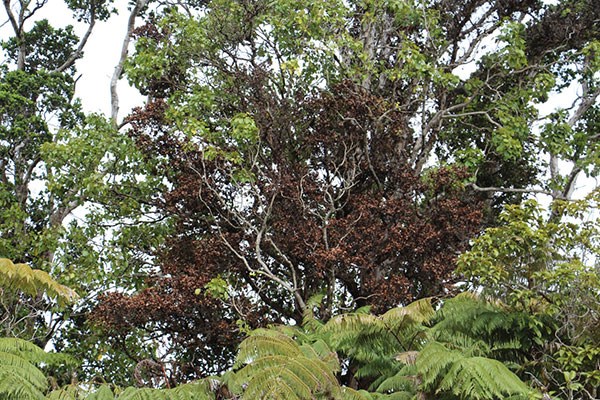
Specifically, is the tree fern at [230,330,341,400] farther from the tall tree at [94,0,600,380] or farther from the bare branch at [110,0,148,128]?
the bare branch at [110,0,148,128]

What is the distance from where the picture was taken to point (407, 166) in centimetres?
1217

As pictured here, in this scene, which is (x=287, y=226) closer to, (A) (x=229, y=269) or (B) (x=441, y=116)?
(A) (x=229, y=269)

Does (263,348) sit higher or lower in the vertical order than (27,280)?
lower

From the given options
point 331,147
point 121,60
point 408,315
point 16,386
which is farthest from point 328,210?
point 121,60

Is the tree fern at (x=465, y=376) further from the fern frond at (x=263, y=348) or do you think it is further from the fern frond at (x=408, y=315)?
the fern frond at (x=263, y=348)

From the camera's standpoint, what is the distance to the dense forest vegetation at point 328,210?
9055mm

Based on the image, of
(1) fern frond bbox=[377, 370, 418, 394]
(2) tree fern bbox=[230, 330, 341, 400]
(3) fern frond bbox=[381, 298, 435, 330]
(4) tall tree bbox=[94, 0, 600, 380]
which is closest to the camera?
(2) tree fern bbox=[230, 330, 341, 400]

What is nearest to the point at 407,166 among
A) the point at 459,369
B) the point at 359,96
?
the point at 359,96

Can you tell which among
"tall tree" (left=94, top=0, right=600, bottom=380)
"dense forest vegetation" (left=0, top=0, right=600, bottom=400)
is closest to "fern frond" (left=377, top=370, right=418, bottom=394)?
"dense forest vegetation" (left=0, top=0, right=600, bottom=400)

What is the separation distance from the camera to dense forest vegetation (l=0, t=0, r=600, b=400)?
Answer: 905 cm

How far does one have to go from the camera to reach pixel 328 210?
11867 mm

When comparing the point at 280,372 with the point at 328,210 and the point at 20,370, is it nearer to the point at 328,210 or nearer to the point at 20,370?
the point at 20,370

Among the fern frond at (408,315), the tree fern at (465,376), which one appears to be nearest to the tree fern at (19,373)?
the fern frond at (408,315)

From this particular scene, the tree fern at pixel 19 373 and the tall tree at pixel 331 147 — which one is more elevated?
the tall tree at pixel 331 147
